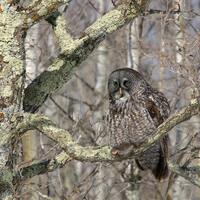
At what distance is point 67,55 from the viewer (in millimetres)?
4730

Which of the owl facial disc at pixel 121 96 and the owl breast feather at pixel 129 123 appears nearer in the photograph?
the owl breast feather at pixel 129 123

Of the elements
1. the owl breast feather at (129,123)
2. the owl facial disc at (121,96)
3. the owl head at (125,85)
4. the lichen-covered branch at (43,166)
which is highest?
the owl head at (125,85)

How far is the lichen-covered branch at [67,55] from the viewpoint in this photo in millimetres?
4594

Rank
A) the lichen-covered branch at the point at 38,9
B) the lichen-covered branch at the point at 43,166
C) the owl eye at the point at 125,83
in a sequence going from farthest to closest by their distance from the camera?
the owl eye at the point at 125,83
the lichen-covered branch at the point at 43,166
the lichen-covered branch at the point at 38,9

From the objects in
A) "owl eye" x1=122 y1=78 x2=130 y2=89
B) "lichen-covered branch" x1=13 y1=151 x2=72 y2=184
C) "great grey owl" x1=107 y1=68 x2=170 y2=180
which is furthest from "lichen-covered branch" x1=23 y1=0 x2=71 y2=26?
"owl eye" x1=122 y1=78 x2=130 y2=89

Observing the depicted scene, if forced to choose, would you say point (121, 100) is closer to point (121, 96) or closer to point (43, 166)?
point (121, 96)

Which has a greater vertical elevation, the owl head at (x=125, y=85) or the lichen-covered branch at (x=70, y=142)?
the owl head at (x=125, y=85)

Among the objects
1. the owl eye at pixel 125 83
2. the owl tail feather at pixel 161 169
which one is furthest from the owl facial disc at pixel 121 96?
the owl tail feather at pixel 161 169

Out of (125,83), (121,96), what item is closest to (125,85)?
(125,83)

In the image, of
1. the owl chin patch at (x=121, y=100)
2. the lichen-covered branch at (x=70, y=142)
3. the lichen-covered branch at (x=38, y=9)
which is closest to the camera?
the lichen-covered branch at (x=70, y=142)

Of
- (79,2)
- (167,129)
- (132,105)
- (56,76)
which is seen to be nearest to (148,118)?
(132,105)

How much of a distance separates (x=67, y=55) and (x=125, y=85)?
163cm

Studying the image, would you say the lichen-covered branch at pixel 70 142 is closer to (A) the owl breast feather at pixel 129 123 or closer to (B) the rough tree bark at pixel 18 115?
(B) the rough tree bark at pixel 18 115

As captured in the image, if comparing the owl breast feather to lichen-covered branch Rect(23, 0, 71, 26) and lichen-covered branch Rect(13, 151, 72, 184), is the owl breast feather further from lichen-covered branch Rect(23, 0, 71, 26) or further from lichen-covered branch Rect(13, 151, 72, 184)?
lichen-covered branch Rect(23, 0, 71, 26)
